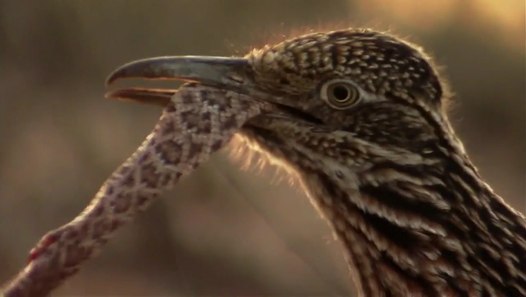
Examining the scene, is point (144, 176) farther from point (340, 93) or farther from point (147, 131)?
point (147, 131)

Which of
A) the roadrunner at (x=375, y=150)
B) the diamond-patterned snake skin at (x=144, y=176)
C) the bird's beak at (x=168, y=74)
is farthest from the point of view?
the bird's beak at (x=168, y=74)

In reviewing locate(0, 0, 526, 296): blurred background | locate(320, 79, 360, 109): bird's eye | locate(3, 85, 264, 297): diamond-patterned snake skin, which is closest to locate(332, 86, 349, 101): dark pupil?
locate(320, 79, 360, 109): bird's eye

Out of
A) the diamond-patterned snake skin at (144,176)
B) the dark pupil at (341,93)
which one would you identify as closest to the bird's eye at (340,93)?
the dark pupil at (341,93)

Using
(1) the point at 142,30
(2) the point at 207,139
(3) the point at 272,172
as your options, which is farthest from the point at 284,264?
(2) the point at 207,139

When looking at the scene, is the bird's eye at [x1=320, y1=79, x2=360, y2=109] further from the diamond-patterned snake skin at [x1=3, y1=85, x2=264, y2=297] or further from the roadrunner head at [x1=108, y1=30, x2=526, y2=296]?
the diamond-patterned snake skin at [x1=3, y1=85, x2=264, y2=297]

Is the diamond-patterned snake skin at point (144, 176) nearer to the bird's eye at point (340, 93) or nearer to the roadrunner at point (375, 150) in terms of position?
the roadrunner at point (375, 150)

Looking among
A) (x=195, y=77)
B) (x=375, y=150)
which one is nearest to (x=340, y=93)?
(x=375, y=150)

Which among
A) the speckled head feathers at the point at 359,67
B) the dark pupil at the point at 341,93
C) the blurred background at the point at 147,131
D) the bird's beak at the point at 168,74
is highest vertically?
the blurred background at the point at 147,131
